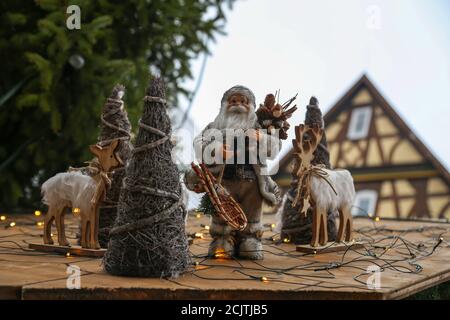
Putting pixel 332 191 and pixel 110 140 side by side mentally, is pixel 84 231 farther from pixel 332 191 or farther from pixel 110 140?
pixel 332 191

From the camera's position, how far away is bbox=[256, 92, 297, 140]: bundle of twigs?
9.70ft

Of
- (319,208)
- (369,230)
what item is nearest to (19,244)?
(319,208)

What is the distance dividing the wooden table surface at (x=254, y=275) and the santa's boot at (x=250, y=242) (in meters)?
0.07

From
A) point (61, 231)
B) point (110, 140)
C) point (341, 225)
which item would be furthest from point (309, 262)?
point (61, 231)

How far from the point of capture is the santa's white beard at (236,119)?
9.68ft

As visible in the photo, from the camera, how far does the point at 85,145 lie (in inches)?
214

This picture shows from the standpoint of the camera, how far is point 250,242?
116 inches

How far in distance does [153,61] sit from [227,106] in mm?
3340

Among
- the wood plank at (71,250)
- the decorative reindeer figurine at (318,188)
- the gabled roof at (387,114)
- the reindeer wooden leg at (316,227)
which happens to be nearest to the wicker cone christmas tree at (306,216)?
the decorative reindeer figurine at (318,188)

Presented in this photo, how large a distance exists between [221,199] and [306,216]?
1010 millimetres

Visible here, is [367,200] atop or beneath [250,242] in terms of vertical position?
atop

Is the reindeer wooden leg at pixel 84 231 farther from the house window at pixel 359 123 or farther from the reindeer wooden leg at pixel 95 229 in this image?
the house window at pixel 359 123

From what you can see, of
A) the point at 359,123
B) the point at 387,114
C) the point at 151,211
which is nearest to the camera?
the point at 151,211
